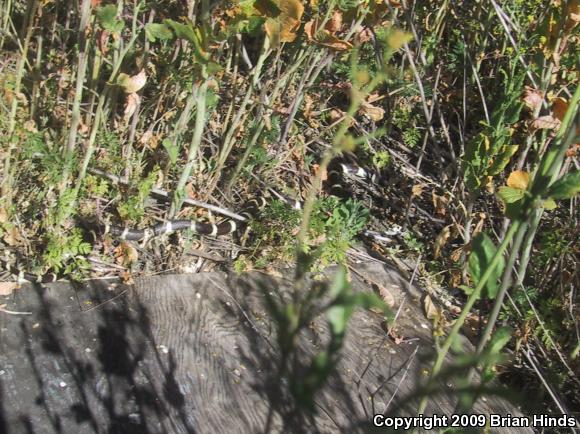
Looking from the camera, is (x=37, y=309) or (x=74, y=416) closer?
(x=74, y=416)

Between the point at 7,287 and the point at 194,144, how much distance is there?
0.91m

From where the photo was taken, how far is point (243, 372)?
7.66 feet

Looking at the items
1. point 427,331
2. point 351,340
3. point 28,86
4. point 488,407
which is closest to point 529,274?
point 427,331

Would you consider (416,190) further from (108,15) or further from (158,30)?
(108,15)

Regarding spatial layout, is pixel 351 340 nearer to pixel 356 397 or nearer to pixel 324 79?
pixel 356 397

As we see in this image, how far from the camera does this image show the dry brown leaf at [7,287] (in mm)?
2430

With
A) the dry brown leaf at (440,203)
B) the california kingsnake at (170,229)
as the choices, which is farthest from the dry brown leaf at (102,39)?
the dry brown leaf at (440,203)

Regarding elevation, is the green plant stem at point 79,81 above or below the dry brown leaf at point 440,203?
above

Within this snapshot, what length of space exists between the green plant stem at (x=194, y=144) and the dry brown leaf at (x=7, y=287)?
0.70 m

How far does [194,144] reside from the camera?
2.64 metres

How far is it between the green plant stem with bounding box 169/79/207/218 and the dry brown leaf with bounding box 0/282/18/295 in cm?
70

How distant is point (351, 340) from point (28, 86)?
6.11 ft

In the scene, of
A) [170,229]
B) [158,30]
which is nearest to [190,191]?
[170,229]

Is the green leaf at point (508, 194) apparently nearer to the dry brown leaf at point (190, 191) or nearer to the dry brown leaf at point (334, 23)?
the dry brown leaf at point (334, 23)
